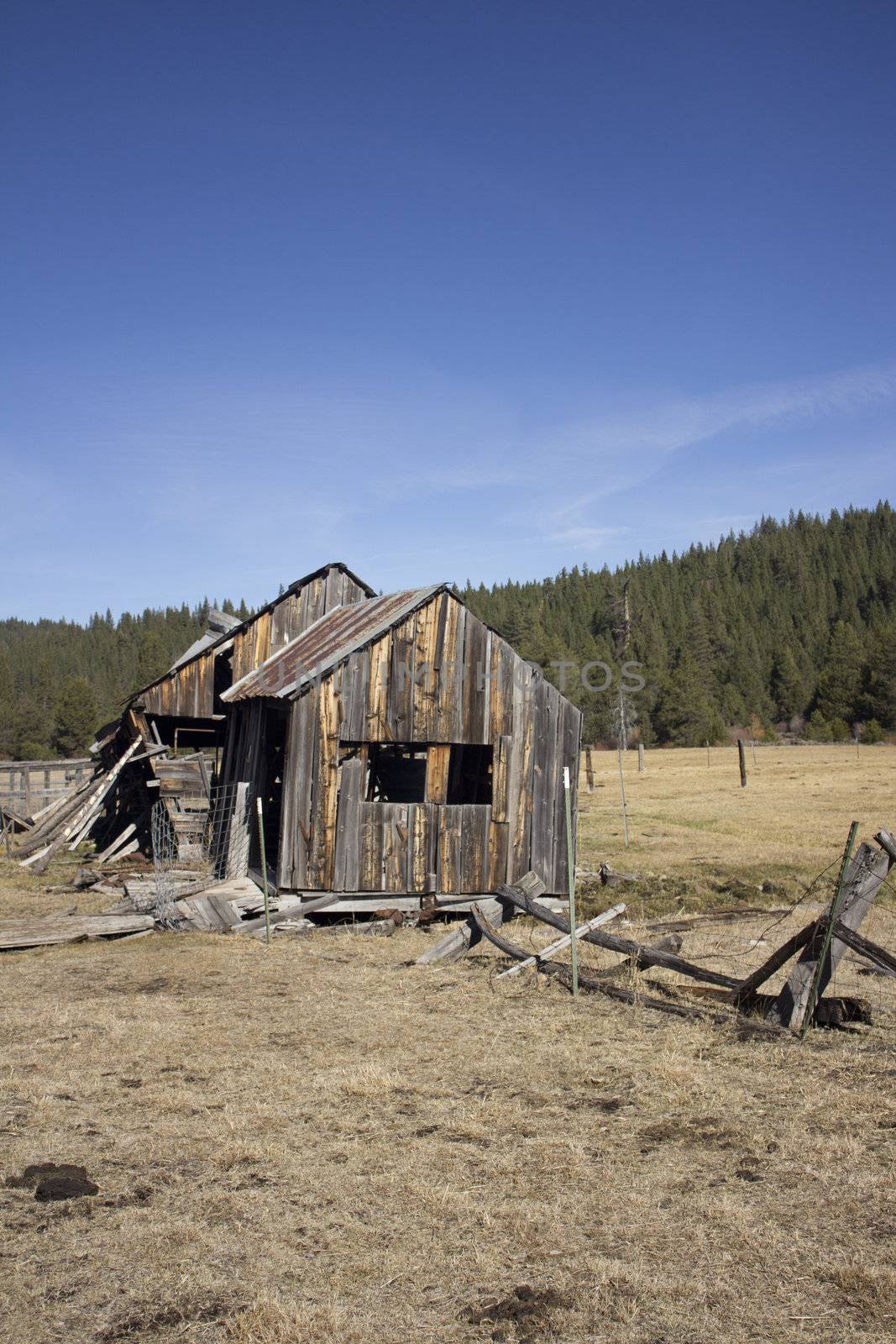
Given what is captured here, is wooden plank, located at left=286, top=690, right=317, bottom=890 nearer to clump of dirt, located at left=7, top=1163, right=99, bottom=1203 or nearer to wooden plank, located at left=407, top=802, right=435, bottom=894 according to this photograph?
wooden plank, located at left=407, top=802, right=435, bottom=894

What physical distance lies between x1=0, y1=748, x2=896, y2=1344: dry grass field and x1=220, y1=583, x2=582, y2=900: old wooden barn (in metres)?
3.75

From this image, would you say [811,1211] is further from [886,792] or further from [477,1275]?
[886,792]

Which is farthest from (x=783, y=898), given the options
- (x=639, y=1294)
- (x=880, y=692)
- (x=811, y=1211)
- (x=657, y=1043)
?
(x=880, y=692)

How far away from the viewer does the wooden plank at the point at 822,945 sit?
940 centimetres

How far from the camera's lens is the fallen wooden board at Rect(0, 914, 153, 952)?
570 inches

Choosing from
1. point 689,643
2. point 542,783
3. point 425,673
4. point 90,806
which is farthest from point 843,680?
point 425,673

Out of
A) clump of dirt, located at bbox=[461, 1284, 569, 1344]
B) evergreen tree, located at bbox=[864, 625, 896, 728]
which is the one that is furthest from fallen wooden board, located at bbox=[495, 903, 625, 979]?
evergreen tree, located at bbox=[864, 625, 896, 728]

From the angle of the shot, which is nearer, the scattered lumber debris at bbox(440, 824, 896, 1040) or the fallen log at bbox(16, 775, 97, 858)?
the scattered lumber debris at bbox(440, 824, 896, 1040)

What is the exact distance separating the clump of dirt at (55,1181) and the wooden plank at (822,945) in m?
6.32

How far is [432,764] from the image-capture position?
17.7 metres

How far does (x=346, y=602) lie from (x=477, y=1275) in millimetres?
18058

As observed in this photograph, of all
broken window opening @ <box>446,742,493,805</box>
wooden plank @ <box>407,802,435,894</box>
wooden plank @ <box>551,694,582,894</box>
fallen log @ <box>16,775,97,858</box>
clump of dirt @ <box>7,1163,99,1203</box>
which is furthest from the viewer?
fallen log @ <box>16,775,97,858</box>

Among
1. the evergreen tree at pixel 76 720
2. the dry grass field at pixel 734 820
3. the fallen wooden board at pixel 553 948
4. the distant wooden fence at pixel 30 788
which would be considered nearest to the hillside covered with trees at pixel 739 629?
the dry grass field at pixel 734 820

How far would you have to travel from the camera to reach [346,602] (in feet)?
74.2
